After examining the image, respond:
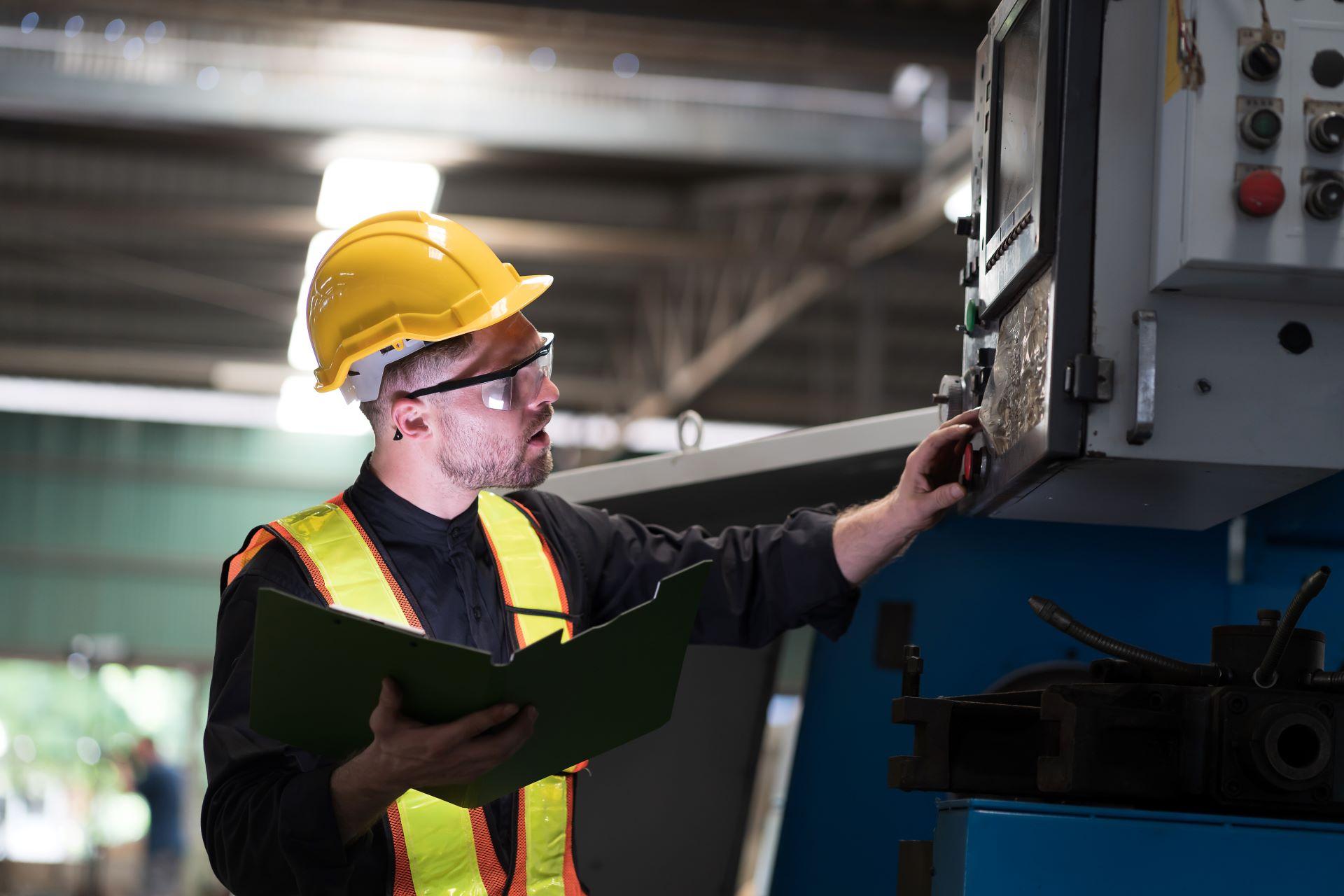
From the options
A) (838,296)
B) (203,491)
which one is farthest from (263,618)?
(203,491)

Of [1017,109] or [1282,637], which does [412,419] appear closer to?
[1017,109]

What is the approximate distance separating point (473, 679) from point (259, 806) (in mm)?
413

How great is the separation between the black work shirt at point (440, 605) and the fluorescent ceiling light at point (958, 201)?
402cm

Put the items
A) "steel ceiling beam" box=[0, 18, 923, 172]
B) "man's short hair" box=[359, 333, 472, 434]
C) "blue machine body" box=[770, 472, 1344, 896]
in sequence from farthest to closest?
"steel ceiling beam" box=[0, 18, 923, 172] → "blue machine body" box=[770, 472, 1344, 896] → "man's short hair" box=[359, 333, 472, 434]

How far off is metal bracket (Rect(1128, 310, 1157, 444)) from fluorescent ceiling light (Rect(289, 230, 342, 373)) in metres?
3.90

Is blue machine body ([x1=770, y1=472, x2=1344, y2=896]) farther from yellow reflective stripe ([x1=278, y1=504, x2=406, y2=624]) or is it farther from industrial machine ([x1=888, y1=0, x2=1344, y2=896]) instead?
yellow reflective stripe ([x1=278, y1=504, x2=406, y2=624])

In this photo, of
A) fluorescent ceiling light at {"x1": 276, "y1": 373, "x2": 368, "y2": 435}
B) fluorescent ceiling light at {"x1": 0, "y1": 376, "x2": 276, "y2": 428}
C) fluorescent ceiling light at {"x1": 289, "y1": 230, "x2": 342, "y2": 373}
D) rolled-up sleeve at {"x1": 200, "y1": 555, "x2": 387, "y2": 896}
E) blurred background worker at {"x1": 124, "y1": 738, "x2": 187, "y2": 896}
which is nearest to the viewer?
rolled-up sleeve at {"x1": 200, "y1": 555, "x2": 387, "y2": 896}

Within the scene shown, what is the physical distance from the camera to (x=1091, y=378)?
1568mm

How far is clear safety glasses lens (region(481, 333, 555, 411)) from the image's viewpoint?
6.92 feet

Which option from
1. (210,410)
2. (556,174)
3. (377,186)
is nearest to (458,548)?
(377,186)

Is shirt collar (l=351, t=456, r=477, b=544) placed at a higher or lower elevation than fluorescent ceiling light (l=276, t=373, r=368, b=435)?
lower

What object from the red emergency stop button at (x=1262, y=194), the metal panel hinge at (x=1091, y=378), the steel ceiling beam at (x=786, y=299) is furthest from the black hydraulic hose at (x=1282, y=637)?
the steel ceiling beam at (x=786, y=299)

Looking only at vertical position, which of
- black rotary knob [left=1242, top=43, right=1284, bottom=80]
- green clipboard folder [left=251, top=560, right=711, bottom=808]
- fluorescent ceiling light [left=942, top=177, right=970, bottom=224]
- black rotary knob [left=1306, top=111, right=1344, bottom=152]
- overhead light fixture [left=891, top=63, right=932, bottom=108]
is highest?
overhead light fixture [left=891, top=63, right=932, bottom=108]

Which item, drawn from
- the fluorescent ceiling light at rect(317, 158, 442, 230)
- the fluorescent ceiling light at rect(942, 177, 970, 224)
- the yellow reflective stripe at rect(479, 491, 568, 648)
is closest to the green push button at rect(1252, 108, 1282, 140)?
the yellow reflective stripe at rect(479, 491, 568, 648)
